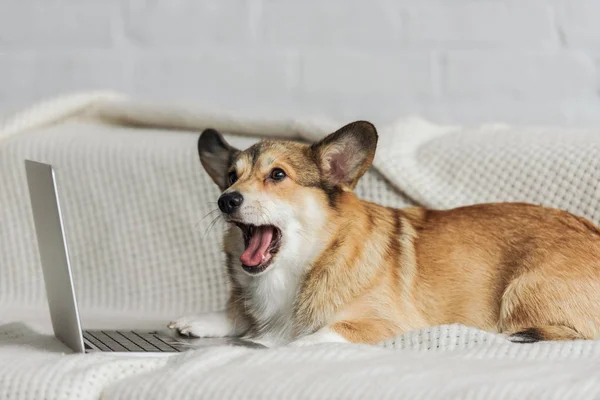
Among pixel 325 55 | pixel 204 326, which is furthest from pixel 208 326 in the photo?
pixel 325 55

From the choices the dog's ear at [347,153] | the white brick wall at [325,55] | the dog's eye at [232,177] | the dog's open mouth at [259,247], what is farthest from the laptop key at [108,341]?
the white brick wall at [325,55]

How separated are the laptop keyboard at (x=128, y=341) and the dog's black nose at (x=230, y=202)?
24 centimetres

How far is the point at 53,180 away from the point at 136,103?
3.27ft

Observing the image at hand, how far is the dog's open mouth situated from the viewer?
1.62 metres

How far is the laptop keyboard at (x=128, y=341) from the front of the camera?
61.0 inches

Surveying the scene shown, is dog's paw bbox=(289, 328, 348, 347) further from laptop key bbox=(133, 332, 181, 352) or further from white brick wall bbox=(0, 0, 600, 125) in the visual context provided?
white brick wall bbox=(0, 0, 600, 125)

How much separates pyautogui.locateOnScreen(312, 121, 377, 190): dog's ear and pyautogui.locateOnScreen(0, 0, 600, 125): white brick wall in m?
0.76

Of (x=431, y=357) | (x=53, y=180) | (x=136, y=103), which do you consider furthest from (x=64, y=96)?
(x=431, y=357)

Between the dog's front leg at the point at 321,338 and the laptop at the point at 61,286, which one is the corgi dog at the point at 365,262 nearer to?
the dog's front leg at the point at 321,338

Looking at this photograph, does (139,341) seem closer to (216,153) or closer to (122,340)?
(122,340)

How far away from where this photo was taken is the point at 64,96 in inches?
95.2

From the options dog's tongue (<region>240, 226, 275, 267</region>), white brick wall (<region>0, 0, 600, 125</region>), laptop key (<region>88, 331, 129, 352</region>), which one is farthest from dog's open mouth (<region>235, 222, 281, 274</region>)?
white brick wall (<region>0, 0, 600, 125</region>)

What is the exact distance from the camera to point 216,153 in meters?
1.80

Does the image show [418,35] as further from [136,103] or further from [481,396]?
[481,396]
